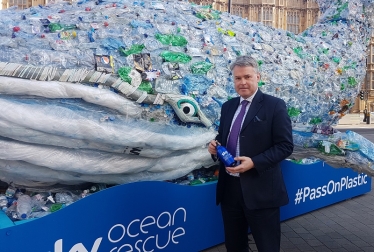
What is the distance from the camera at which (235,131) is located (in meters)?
2.04

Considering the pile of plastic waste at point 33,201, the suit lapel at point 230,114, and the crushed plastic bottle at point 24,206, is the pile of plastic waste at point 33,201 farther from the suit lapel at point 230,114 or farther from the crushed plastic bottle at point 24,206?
the suit lapel at point 230,114

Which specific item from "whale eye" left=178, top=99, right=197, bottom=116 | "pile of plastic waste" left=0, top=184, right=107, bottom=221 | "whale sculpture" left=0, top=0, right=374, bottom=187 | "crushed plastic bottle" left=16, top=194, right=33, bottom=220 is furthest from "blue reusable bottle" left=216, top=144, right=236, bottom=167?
"crushed plastic bottle" left=16, top=194, right=33, bottom=220

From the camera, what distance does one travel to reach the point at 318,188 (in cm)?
445

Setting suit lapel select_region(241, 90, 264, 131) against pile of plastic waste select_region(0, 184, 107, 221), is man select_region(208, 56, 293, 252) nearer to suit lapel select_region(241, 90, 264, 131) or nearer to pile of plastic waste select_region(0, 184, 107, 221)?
suit lapel select_region(241, 90, 264, 131)

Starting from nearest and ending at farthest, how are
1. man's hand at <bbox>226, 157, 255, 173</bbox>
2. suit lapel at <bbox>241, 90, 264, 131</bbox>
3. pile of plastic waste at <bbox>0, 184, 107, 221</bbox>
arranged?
man's hand at <bbox>226, 157, 255, 173</bbox> → suit lapel at <bbox>241, 90, 264, 131</bbox> → pile of plastic waste at <bbox>0, 184, 107, 221</bbox>

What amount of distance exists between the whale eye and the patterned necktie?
607 millimetres

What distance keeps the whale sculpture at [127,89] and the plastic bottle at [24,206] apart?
10 centimetres

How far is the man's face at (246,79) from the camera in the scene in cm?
195

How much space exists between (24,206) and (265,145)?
1.47 m

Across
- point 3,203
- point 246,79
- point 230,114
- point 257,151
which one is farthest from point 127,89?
point 3,203

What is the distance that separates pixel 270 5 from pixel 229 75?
98.0 feet

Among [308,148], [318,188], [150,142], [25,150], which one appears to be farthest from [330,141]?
[25,150]

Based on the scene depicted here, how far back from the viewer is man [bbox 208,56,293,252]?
6.28 feet

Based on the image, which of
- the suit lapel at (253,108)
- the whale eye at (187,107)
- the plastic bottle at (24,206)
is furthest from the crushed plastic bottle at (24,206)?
the suit lapel at (253,108)
